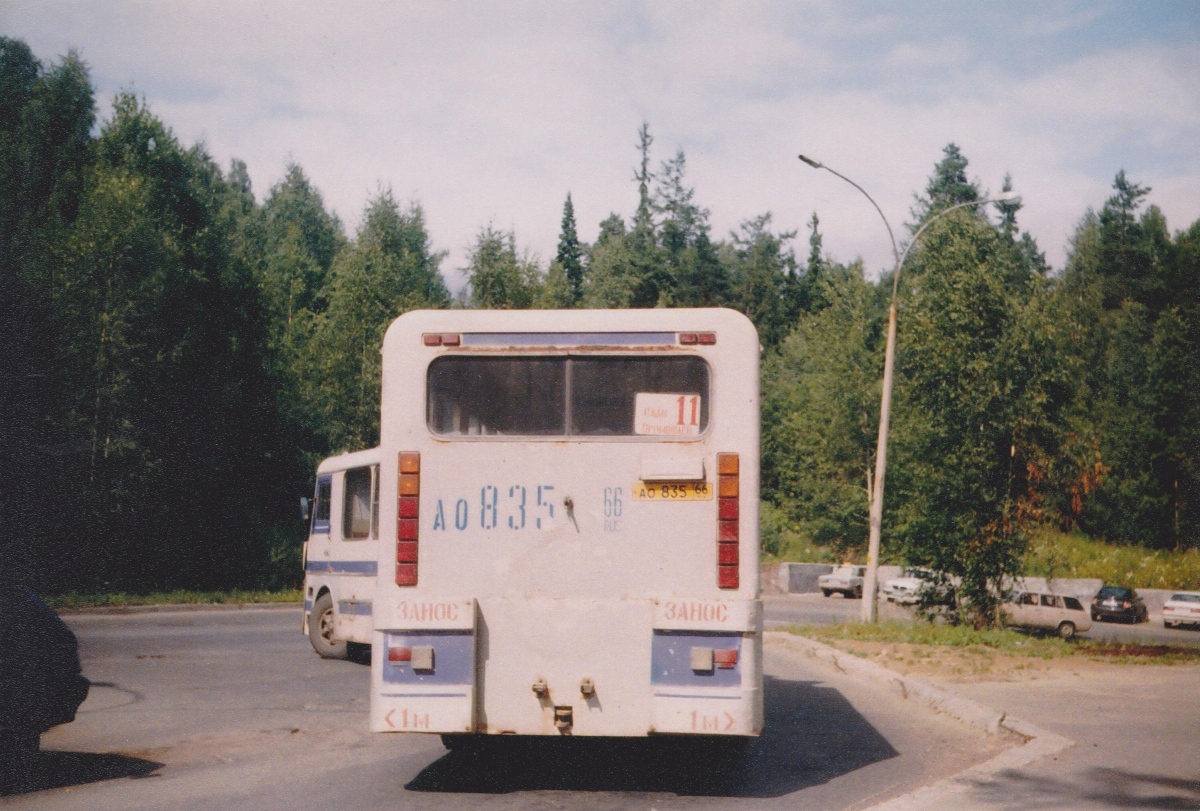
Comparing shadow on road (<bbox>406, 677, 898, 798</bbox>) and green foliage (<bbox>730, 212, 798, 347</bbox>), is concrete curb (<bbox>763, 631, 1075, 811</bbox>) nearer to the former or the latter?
shadow on road (<bbox>406, 677, 898, 798</bbox>)

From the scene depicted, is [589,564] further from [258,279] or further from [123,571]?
[258,279]

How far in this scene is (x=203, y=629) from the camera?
21641 mm

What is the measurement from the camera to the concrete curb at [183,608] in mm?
25469

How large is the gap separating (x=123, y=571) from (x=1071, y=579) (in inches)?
1330

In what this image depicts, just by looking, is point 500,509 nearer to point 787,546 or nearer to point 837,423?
point 787,546

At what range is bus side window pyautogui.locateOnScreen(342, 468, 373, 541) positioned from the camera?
49.2 feet

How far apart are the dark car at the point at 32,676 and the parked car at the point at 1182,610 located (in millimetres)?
36620

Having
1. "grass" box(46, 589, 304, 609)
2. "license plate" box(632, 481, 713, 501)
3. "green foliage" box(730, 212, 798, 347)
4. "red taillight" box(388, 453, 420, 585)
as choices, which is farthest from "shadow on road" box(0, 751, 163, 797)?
"green foliage" box(730, 212, 798, 347)

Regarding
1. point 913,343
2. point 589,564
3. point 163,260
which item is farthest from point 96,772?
point 163,260

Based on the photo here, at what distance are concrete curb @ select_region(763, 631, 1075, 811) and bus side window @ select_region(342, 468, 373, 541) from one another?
23.1ft

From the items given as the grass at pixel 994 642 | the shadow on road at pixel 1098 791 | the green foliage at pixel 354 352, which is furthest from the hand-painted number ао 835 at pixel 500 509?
the green foliage at pixel 354 352

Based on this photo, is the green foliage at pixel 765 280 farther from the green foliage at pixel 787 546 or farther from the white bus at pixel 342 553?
the white bus at pixel 342 553

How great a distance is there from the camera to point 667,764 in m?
8.97

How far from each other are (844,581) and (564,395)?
132 feet
